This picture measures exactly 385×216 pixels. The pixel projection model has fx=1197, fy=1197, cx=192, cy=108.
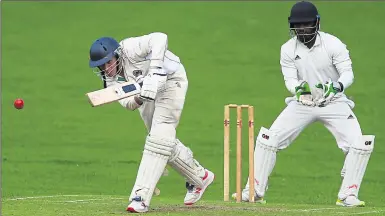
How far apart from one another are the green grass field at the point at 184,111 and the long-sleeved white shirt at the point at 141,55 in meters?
0.95

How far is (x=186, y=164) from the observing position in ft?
28.9

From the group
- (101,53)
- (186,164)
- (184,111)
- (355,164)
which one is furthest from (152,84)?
(184,111)

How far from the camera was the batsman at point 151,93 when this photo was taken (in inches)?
331

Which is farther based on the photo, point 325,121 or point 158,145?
point 325,121

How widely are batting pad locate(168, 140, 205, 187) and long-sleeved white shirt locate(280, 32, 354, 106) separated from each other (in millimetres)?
1111

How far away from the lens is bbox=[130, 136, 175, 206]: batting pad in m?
8.45

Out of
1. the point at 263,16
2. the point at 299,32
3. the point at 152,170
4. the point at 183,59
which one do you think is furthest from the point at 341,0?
the point at 152,170

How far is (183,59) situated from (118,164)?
219 inches

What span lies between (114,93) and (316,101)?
1972mm

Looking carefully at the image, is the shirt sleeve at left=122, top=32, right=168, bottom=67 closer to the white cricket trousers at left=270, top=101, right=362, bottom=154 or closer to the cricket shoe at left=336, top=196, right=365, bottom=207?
the white cricket trousers at left=270, top=101, right=362, bottom=154

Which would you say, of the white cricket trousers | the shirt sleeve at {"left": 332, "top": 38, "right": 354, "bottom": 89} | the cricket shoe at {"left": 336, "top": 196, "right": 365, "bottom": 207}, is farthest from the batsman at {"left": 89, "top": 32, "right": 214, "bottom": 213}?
the shirt sleeve at {"left": 332, "top": 38, "right": 354, "bottom": 89}

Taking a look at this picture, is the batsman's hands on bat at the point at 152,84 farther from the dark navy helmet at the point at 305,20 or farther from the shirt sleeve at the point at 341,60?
the shirt sleeve at the point at 341,60

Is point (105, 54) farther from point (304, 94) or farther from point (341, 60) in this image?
point (341, 60)

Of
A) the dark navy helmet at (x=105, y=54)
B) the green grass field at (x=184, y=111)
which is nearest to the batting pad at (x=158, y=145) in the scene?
the green grass field at (x=184, y=111)
